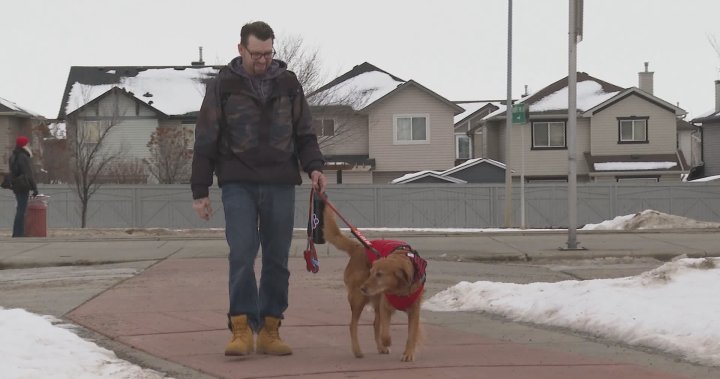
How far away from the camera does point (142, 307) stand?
27.6 ft

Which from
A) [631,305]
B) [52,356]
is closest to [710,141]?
[631,305]

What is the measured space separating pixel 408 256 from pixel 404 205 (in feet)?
97.4

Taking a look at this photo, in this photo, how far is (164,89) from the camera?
51750mm

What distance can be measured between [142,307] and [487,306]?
302 centimetres

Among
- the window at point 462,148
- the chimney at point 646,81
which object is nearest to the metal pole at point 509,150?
the chimney at point 646,81

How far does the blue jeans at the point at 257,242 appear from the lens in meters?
6.13

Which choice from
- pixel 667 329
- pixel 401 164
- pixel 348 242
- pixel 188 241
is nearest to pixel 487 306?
pixel 667 329

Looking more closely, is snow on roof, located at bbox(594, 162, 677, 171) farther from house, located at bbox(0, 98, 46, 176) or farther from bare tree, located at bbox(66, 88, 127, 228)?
house, located at bbox(0, 98, 46, 176)

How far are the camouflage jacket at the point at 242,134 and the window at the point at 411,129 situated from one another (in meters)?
40.3

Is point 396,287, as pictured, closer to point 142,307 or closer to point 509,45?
point 142,307

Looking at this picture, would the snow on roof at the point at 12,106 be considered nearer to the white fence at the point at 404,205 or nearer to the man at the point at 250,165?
the white fence at the point at 404,205

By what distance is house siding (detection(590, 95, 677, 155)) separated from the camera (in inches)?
1815

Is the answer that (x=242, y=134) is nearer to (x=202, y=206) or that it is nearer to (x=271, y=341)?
(x=202, y=206)

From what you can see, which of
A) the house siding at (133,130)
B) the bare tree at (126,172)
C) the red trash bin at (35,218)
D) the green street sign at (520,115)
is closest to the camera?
the red trash bin at (35,218)
